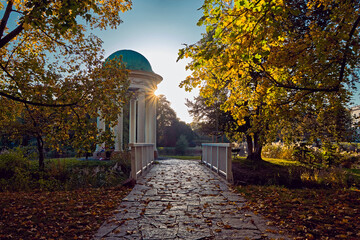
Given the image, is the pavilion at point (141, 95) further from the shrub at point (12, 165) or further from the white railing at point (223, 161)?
the white railing at point (223, 161)

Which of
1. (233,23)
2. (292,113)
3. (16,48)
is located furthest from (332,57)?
(16,48)

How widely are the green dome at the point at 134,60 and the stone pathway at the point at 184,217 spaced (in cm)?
1152

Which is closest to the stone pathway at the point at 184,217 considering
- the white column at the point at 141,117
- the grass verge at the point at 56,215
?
the grass verge at the point at 56,215

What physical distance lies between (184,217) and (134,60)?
14.3m

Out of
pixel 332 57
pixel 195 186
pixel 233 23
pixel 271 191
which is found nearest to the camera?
pixel 233 23

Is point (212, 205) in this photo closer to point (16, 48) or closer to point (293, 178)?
point (293, 178)

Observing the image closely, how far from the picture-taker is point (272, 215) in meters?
4.42

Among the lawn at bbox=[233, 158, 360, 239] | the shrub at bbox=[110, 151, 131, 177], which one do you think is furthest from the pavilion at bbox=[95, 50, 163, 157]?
the lawn at bbox=[233, 158, 360, 239]

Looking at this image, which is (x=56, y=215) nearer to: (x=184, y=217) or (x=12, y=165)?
(x=184, y=217)

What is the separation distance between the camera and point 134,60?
17141 mm

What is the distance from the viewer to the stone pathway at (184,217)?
355cm

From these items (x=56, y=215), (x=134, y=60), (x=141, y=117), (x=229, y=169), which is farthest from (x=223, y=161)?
(x=134, y=60)

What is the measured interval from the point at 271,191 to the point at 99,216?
4.46m

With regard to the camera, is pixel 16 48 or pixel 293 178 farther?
pixel 293 178
